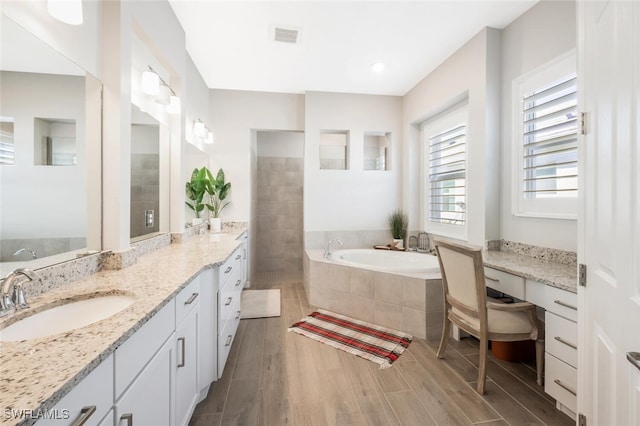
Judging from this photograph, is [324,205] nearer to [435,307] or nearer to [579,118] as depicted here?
[435,307]

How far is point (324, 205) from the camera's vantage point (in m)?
4.04

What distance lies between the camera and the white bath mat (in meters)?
2.97

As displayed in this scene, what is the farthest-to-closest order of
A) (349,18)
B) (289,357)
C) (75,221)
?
(349,18) < (289,357) < (75,221)

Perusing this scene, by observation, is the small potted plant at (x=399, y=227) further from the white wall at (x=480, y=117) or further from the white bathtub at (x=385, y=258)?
the white wall at (x=480, y=117)

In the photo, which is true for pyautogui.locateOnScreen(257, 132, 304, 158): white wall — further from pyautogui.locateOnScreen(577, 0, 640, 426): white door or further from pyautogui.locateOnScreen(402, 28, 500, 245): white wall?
pyautogui.locateOnScreen(577, 0, 640, 426): white door

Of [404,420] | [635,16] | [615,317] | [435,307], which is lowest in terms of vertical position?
[404,420]

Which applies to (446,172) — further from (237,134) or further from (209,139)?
(209,139)

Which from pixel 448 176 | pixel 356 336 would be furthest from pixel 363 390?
pixel 448 176

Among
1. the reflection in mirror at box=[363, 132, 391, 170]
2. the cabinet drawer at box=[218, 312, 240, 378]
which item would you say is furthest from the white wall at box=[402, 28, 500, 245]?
the cabinet drawer at box=[218, 312, 240, 378]

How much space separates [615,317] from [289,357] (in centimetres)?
191

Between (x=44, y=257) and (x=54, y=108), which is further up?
(x=54, y=108)

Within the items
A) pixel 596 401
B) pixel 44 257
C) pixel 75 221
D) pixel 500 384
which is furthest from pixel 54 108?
pixel 500 384

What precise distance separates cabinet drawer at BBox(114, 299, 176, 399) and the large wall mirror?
577 mm

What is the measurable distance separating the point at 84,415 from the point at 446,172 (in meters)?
3.68
